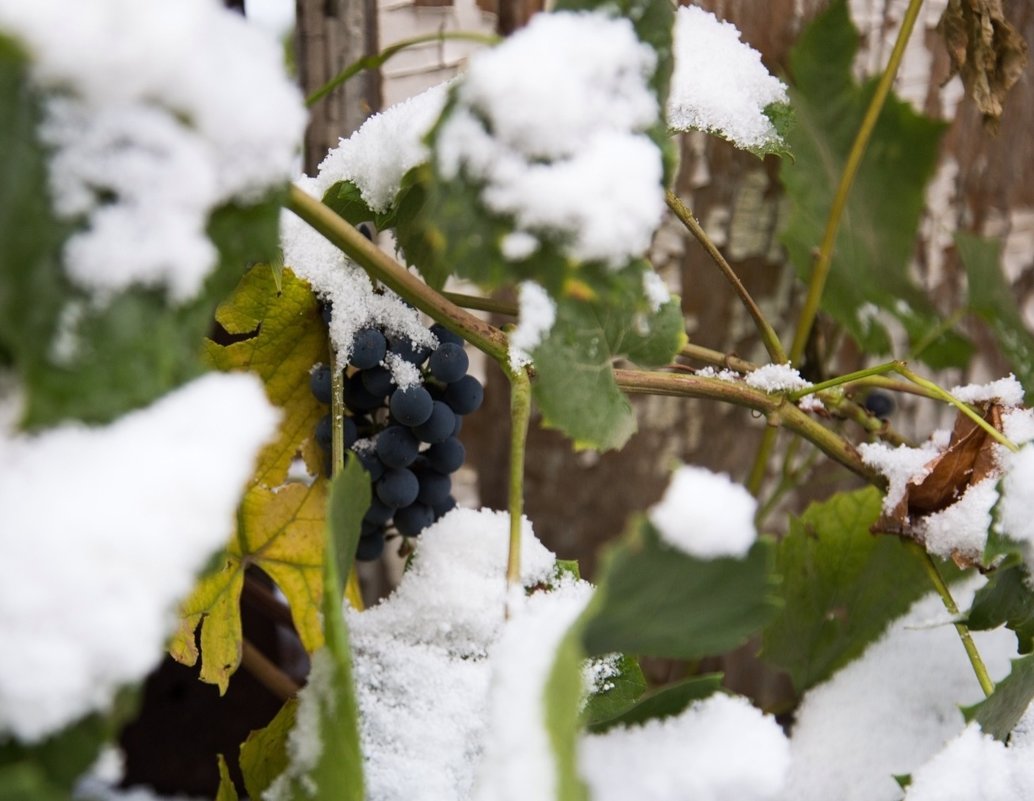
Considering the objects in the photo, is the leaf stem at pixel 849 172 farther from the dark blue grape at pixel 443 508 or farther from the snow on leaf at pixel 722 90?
the dark blue grape at pixel 443 508

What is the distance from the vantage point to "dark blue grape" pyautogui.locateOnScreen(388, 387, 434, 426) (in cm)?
55

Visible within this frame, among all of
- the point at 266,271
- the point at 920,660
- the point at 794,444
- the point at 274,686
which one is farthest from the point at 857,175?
the point at 274,686

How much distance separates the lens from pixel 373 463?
585 mm

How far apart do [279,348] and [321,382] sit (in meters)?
0.03

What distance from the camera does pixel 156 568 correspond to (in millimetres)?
262

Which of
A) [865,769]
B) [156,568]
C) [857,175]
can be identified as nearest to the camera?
[156,568]

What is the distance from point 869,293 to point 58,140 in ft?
2.32

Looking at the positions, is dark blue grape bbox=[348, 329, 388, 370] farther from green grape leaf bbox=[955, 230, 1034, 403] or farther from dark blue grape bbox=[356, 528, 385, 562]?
green grape leaf bbox=[955, 230, 1034, 403]

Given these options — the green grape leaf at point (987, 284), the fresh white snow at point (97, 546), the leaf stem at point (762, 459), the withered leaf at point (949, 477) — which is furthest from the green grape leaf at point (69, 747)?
the green grape leaf at point (987, 284)

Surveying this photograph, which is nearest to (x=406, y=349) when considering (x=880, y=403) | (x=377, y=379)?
(x=377, y=379)

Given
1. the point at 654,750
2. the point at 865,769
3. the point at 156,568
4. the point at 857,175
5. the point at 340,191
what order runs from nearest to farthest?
the point at 156,568 < the point at 654,750 < the point at 340,191 < the point at 865,769 < the point at 857,175

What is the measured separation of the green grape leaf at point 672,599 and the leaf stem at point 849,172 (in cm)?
44

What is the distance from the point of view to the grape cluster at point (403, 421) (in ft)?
1.82

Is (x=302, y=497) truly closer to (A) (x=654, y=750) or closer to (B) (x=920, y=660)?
(A) (x=654, y=750)
